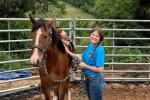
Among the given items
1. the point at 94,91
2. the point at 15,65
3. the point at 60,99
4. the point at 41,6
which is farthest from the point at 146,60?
the point at 41,6

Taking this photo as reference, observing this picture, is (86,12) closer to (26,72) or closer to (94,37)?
(26,72)

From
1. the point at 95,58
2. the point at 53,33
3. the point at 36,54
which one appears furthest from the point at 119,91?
the point at 36,54

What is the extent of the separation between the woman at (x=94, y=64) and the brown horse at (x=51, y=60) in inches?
22.5

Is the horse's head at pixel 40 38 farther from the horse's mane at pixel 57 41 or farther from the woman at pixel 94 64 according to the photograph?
the woman at pixel 94 64

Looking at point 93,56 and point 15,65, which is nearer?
point 93,56

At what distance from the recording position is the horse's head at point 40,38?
4.70m

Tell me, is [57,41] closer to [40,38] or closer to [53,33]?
[53,33]

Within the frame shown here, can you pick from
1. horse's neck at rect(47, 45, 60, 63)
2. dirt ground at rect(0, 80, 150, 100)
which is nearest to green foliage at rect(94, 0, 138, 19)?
dirt ground at rect(0, 80, 150, 100)

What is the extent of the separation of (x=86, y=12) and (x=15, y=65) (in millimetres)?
26285

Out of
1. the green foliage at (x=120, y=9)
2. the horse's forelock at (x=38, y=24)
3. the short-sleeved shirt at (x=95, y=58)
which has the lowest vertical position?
the green foliage at (x=120, y=9)

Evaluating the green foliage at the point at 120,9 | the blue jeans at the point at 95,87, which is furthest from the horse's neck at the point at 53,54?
the green foliage at the point at 120,9

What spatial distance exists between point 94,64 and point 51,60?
994 mm

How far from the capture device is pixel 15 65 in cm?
958

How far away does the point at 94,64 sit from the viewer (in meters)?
4.76
